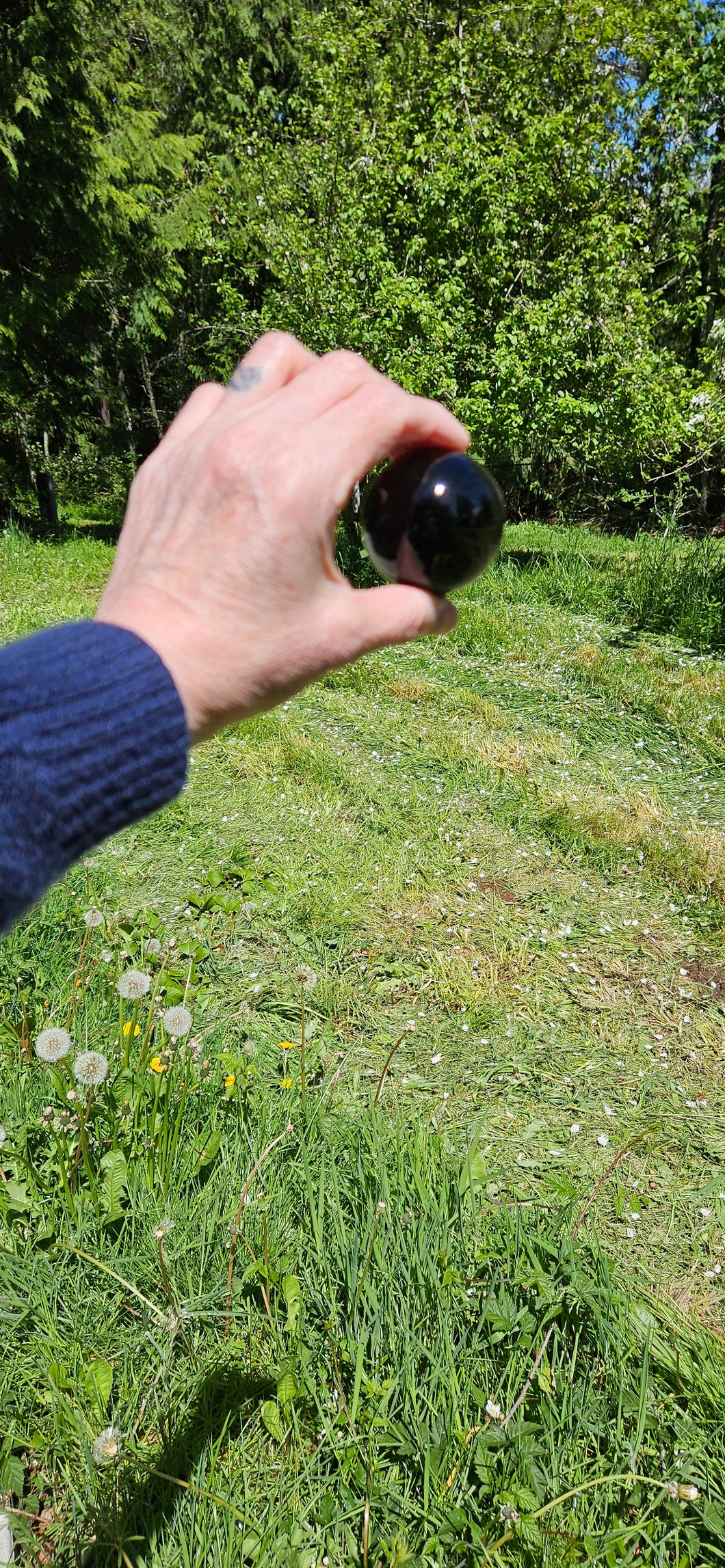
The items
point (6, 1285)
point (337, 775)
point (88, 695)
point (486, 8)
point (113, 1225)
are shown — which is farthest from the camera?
point (486, 8)

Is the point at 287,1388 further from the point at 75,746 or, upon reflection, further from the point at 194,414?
the point at 194,414

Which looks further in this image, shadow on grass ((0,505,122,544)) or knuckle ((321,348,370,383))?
shadow on grass ((0,505,122,544))

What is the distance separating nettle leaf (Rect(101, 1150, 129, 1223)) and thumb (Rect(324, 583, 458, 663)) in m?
1.37

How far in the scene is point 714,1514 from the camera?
1.37 metres

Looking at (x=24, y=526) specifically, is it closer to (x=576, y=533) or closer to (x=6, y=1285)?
(x=576, y=533)

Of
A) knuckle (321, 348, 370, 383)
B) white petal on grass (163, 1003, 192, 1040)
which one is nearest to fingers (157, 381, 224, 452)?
knuckle (321, 348, 370, 383)

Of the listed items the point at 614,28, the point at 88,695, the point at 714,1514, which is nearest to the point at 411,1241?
the point at 714,1514

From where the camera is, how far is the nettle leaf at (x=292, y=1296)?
164cm

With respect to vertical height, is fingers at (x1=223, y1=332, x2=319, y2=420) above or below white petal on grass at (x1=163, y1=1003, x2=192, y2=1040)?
above

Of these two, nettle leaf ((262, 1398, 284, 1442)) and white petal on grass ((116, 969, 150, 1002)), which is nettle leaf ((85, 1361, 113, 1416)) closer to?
nettle leaf ((262, 1398, 284, 1442))

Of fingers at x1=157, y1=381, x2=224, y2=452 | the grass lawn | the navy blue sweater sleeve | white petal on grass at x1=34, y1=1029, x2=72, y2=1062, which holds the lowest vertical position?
the grass lawn

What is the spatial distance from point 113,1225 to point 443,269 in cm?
1048

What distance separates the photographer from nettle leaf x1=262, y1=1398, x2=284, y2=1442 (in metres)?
1.50

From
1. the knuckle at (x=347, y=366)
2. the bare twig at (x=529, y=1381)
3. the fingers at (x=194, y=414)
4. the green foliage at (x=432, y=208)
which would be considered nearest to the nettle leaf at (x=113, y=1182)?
the bare twig at (x=529, y=1381)
